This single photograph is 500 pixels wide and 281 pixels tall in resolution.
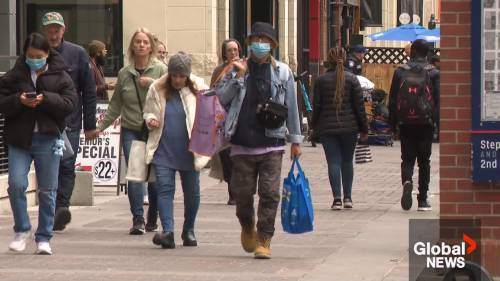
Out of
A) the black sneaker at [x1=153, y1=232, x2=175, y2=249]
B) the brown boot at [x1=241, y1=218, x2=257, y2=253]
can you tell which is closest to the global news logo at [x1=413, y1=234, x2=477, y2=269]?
Result: the brown boot at [x1=241, y1=218, x2=257, y2=253]

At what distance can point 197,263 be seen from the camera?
1110cm

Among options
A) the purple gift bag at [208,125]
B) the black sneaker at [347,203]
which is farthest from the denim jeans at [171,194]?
the black sneaker at [347,203]

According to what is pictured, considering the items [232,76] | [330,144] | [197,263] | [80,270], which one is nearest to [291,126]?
[232,76]

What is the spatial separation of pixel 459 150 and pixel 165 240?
2853 mm

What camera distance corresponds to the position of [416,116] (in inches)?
598

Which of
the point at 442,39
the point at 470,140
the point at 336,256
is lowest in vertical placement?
the point at 336,256

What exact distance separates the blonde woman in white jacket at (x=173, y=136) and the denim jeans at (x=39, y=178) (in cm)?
94

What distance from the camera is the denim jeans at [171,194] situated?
12023 millimetres

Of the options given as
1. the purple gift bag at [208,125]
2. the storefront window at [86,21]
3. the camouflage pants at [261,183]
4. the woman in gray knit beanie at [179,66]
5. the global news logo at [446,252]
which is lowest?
the global news logo at [446,252]

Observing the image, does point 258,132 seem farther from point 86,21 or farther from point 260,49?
point 86,21

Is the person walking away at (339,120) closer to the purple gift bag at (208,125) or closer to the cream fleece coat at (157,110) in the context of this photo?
the cream fleece coat at (157,110)

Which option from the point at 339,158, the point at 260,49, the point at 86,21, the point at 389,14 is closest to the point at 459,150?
the point at 260,49

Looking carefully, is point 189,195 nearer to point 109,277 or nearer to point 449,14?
point 109,277

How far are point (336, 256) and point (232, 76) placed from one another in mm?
1622
